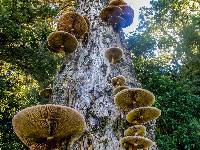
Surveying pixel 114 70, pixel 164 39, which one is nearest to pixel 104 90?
pixel 114 70

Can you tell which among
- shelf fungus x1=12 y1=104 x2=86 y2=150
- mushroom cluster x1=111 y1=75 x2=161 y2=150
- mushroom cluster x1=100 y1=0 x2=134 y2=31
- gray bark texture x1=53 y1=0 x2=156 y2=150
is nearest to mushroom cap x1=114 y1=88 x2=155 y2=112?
mushroom cluster x1=111 y1=75 x2=161 y2=150

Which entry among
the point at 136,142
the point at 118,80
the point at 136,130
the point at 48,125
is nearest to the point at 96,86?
the point at 118,80

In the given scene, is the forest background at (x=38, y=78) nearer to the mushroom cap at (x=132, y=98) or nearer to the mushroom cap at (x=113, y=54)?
the mushroom cap at (x=113, y=54)

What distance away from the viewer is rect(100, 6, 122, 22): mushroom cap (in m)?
4.14

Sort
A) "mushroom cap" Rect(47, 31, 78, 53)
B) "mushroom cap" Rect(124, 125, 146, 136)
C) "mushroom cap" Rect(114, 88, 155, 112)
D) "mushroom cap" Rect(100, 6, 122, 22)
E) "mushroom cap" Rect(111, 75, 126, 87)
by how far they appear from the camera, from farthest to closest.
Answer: "mushroom cap" Rect(100, 6, 122, 22) < "mushroom cap" Rect(47, 31, 78, 53) < "mushroom cap" Rect(111, 75, 126, 87) < "mushroom cap" Rect(114, 88, 155, 112) < "mushroom cap" Rect(124, 125, 146, 136)

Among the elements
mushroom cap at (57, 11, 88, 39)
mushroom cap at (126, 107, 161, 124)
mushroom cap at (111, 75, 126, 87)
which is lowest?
mushroom cap at (126, 107, 161, 124)

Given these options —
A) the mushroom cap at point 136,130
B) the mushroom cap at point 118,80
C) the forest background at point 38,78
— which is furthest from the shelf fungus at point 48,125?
the forest background at point 38,78

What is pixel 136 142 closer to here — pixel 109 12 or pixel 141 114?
pixel 141 114

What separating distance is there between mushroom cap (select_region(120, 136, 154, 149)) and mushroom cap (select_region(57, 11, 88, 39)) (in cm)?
179

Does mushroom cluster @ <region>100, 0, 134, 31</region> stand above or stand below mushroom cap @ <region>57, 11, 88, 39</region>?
above

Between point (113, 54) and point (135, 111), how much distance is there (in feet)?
3.74

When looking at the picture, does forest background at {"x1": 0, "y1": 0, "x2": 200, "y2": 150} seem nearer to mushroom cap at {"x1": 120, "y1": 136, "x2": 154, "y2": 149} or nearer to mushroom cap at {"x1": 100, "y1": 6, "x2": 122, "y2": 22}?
mushroom cap at {"x1": 100, "y1": 6, "x2": 122, "y2": 22}

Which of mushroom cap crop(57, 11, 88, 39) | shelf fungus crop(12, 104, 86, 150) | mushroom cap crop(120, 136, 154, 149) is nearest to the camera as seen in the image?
shelf fungus crop(12, 104, 86, 150)

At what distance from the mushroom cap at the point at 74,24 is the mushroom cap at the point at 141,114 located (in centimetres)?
155
